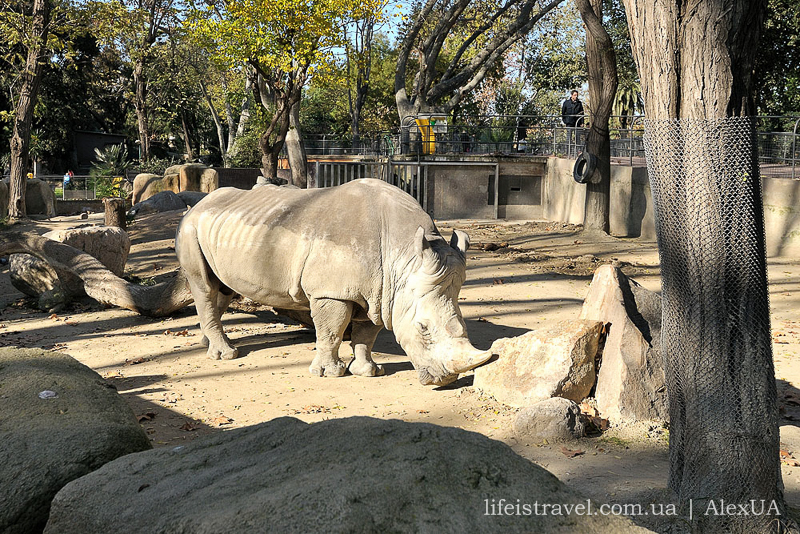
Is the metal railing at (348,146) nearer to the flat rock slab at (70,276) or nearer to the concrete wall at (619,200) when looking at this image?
the concrete wall at (619,200)

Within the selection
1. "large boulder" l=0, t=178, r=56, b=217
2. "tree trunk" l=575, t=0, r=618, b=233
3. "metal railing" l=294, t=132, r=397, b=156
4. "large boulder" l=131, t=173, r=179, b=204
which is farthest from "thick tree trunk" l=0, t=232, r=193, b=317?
"metal railing" l=294, t=132, r=397, b=156

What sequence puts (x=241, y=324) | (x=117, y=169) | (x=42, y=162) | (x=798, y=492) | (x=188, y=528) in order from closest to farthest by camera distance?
(x=188, y=528)
(x=798, y=492)
(x=241, y=324)
(x=117, y=169)
(x=42, y=162)

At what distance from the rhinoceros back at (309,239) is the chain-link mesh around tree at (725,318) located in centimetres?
334

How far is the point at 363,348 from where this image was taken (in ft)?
26.2

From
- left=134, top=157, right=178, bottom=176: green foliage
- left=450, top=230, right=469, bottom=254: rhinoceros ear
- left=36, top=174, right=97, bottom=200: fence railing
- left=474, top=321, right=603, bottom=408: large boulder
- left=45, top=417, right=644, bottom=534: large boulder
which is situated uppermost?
left=134, top=157, right=178, bottom=176: green foliage

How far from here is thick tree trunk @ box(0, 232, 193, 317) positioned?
10398 mm

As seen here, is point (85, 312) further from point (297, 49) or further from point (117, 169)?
point (117, 169)

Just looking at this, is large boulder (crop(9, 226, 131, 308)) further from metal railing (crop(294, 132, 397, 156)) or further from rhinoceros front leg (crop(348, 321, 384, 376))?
metal railing (crop(294, 132, 397, 156))

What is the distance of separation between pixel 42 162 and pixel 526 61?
2860cm

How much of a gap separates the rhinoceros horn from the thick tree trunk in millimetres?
4877

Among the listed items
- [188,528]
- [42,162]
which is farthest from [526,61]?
[188,528]

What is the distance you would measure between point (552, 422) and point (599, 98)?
12219mm

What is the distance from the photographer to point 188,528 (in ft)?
8.57

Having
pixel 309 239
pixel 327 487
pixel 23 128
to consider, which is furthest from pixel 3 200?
pixel 327 487
